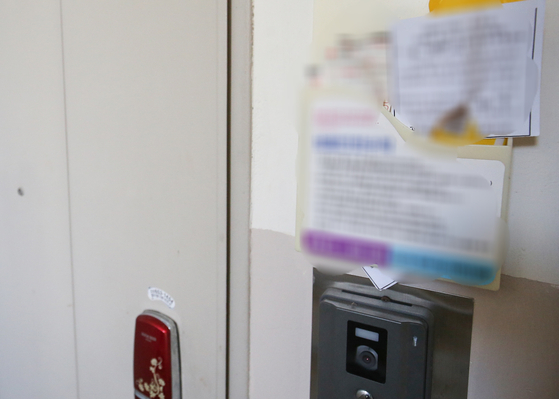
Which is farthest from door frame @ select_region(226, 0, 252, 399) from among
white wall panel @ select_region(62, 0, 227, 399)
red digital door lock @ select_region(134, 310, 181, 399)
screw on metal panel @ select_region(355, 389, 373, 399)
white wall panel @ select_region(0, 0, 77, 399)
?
white wall panel @ select_region(0, 0, 77, 399)

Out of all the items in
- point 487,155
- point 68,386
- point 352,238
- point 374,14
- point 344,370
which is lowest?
point 68,386

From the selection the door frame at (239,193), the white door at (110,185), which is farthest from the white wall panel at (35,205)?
the door frame at (239,193)

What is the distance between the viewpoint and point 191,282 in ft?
2.30

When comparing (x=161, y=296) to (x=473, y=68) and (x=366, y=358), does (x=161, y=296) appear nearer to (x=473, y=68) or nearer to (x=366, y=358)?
(x=366, y=358)

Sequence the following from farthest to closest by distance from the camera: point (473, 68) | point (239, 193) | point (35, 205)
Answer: point (35, 205) < point (239, 193) < point (473, 68)

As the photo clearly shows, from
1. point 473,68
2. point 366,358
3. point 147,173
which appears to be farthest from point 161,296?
point 473,68

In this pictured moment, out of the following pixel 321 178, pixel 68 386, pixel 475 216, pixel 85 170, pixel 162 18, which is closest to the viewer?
pixel 475 216

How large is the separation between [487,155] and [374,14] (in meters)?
0.22

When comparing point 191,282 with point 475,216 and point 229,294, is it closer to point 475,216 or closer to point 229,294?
point 229,294

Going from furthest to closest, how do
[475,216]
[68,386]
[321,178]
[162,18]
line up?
[68,386]
[162,18]
[321,178]
[475,216]

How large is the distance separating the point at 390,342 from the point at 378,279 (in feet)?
0.26

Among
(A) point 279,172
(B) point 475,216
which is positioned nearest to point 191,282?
(A) point 279,172

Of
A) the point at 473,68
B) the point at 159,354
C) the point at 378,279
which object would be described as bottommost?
the point at 159,354

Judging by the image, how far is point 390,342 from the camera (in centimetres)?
50
